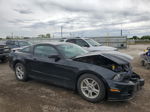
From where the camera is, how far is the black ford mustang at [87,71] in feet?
10.1

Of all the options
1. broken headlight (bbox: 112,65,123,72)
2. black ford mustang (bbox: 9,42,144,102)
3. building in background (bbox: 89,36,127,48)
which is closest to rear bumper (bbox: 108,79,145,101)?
black ford mustang (bbox: 9,42,144,102)

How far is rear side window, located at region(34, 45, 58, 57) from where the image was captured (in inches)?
163

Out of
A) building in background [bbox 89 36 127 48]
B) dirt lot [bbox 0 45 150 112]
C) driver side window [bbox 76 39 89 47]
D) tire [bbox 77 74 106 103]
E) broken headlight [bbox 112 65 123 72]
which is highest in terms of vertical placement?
building in background [bbox 89 36 127 48]

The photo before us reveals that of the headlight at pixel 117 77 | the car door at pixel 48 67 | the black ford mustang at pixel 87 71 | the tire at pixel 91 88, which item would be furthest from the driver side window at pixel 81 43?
the headlight at pixel 117 77

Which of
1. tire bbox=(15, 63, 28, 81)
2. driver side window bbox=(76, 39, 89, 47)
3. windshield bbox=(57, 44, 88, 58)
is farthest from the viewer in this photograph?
driver side window bbox=(76, 39, 89, 47)

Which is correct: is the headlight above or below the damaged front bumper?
above

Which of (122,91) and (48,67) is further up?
(48,67)

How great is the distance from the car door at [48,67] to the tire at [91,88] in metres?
0.42

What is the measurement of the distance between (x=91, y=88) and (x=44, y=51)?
6.42ft

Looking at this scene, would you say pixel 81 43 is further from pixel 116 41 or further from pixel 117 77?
pixel 116 41

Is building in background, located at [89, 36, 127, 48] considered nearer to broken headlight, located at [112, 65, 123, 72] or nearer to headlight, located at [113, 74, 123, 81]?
broken headlight, located at [112, 65, 123, 72]

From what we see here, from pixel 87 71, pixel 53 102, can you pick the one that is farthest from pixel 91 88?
pixel 53 102

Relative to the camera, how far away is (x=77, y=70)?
11.4ft

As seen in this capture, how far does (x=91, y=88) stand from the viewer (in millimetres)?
3336
